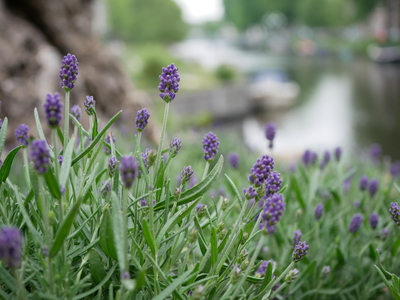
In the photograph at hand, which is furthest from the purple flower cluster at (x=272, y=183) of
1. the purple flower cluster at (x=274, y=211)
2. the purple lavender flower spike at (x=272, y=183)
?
the purple flower cluster at (x=274, y=211)

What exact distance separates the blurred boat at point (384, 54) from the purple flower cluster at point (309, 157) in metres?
33.5

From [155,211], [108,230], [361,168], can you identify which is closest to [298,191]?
[155,211]

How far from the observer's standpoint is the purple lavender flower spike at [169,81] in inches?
57.3

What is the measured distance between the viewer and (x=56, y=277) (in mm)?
1288

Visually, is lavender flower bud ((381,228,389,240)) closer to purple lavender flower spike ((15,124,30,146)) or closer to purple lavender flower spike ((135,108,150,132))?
purple lavender flower spike ((135,108,150,132))

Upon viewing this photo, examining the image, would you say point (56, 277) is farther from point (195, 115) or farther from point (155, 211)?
point (195, 115)

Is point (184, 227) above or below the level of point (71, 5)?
below

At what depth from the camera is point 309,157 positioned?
328cm

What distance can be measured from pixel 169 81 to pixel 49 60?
480 centimetres

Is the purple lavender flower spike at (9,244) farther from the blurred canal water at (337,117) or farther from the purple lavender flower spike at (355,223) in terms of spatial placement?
the blurred canal water at (337,117)

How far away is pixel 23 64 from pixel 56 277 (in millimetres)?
4715

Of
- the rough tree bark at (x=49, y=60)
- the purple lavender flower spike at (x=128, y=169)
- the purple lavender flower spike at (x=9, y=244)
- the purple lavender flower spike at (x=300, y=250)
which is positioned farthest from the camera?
the rough tree bark at (x=49, y=60)

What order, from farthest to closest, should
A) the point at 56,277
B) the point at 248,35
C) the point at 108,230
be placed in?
the point at 248,35 < the point at 108,230 < the point at 56,277

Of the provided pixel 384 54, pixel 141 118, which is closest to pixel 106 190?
pixel 141 118
